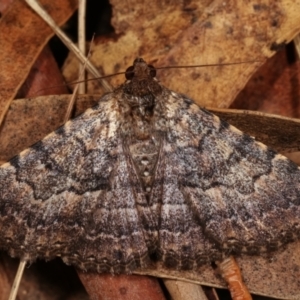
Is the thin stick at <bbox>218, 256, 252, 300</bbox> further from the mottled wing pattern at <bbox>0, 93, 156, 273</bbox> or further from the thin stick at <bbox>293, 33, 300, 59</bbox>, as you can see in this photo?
the thin stick at <bbox>293, 33, 300, 59</bbox>

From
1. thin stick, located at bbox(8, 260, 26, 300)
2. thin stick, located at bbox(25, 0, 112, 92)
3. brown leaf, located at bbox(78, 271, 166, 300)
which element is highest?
thin stick, located at bbox(25, 0, 112, 92)

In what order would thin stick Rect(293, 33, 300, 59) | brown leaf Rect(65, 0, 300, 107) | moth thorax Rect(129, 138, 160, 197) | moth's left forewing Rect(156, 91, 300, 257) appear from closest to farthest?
1. moth's left forewing Rect(156, 91, 300, 257)
2. moth thorax Rect(129, 138, 160, 197)
3. brown leaf Rect(65, 0, 300, 107)
4. thin stick Rect(293, 33, 300, 59)

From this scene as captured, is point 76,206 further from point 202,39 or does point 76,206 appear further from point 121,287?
point 202,39

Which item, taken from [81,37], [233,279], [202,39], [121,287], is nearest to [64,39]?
[81,37]

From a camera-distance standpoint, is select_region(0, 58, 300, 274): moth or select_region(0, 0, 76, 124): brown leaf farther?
select_region(0, 0, 76, 124): brown leaf

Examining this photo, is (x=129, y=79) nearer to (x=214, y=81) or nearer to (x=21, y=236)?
(x=214, y=81)

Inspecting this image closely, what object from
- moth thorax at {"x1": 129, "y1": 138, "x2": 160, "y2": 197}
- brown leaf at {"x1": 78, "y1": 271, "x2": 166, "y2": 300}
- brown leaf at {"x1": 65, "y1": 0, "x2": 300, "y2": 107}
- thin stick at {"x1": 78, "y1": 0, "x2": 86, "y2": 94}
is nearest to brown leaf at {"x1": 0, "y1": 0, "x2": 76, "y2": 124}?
thin stick at {"x1": 78, "y1": 0, "x2": 86, "y2": 94}

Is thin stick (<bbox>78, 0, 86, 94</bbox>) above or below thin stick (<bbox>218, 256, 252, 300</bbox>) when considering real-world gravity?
above
